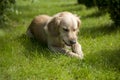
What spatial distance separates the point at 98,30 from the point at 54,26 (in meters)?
3.01

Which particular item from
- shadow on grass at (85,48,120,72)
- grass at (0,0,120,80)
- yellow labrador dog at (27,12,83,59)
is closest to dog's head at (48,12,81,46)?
yellow labrador dog at (27,12,83,59)

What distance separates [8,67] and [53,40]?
1.33 meters

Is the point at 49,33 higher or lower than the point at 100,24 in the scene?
higher

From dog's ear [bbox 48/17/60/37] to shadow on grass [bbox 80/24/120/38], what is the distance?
2.04 metres

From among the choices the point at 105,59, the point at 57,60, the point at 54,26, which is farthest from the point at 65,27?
the point at 105,59

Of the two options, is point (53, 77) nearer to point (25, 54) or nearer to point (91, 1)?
point (25, 54)

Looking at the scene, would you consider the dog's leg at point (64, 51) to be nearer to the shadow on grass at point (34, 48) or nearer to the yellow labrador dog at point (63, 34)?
the yellow labrador dog at point (63, 34)

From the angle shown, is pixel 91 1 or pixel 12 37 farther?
pixel 91 1

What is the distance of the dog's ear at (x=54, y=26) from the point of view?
7348 millimetres

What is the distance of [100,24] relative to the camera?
36.7ft

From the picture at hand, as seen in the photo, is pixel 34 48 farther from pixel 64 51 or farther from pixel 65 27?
pixel 65 27

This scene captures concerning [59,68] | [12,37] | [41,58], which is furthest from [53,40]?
[12,37]

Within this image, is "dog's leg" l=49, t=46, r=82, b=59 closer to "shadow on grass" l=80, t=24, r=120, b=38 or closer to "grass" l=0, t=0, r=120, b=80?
"grass" l=0, t=0, r=120, b=80

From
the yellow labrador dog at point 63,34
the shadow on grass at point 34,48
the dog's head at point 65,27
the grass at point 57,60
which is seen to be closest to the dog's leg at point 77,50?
the yellow labrador dog at point 63,34
